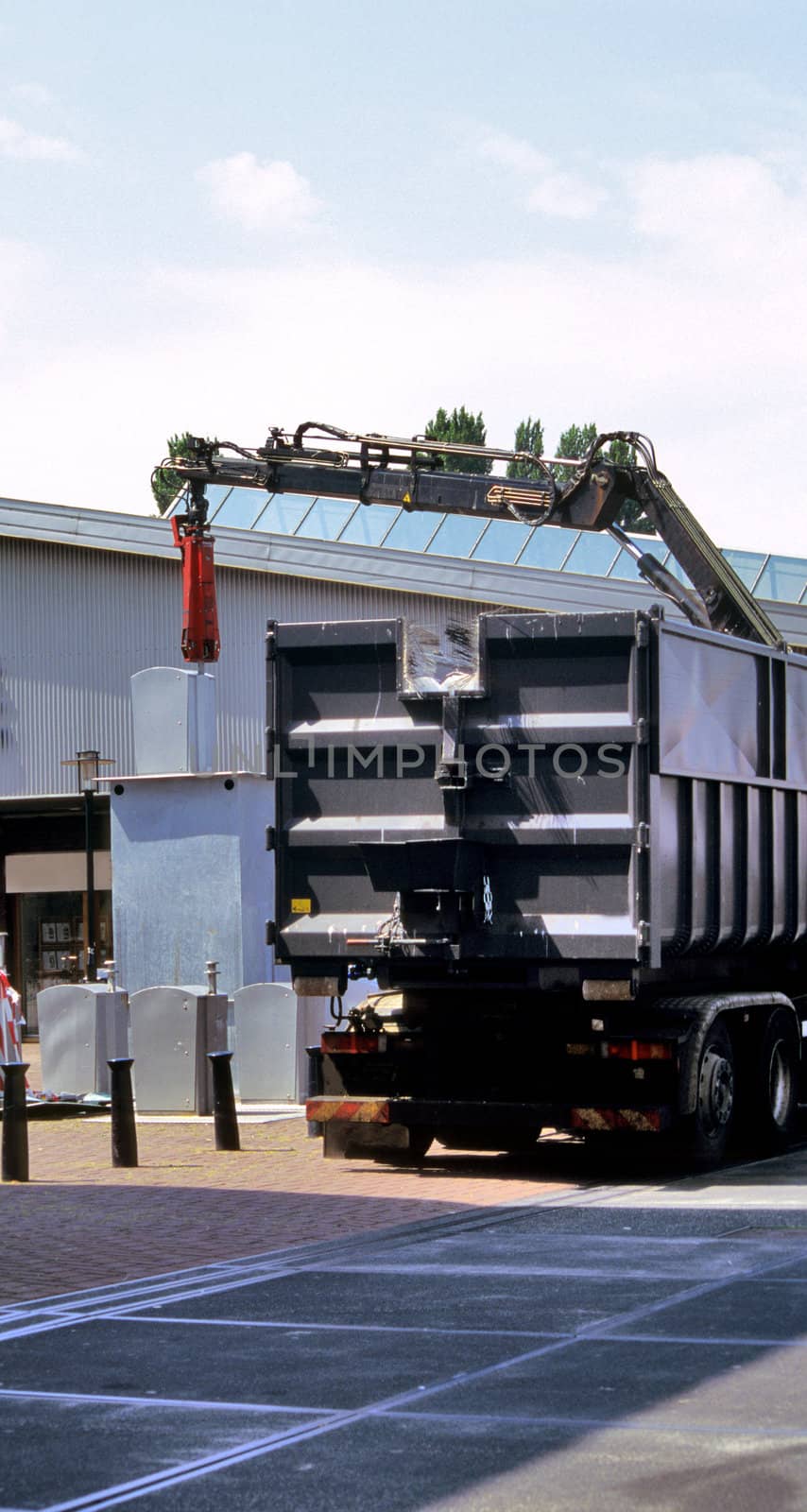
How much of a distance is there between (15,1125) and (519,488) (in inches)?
372

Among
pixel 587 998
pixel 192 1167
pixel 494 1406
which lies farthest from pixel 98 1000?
pixel 494 1406

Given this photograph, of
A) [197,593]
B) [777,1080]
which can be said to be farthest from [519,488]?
[777,1080]

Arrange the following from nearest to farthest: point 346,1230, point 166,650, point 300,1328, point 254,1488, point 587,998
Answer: point 254,1488 → point 300,1328 → point 346,1230 → point 587,998 → point 166,650

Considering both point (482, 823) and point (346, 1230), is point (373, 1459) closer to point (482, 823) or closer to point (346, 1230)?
point (346, 1230)

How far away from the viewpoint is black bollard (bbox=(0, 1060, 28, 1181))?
13.4 m

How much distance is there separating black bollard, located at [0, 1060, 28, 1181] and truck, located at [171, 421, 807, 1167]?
6.18 ft

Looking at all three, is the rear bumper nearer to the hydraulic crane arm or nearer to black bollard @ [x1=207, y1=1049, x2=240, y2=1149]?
black bollard @ [x1=207, y1=1049, x2=240, y2=1149]

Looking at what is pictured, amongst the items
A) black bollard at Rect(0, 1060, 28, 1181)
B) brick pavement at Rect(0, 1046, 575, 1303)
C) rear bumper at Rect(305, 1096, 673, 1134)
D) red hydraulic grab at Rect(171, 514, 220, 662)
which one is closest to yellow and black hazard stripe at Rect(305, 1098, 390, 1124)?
rear bumper at Rect(305, 1096, 673, 1134)

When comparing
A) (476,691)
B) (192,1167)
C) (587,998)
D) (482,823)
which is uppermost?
(476,691)

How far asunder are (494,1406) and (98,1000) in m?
12.4

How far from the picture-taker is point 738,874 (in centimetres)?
1398

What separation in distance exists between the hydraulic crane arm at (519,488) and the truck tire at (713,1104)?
6260mm

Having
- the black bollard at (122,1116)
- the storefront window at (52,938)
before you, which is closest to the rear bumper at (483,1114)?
the black bollard at (122,1116)

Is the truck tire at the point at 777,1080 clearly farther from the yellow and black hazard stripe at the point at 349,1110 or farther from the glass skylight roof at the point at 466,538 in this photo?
the glass skylight roof at the point at 466,538
